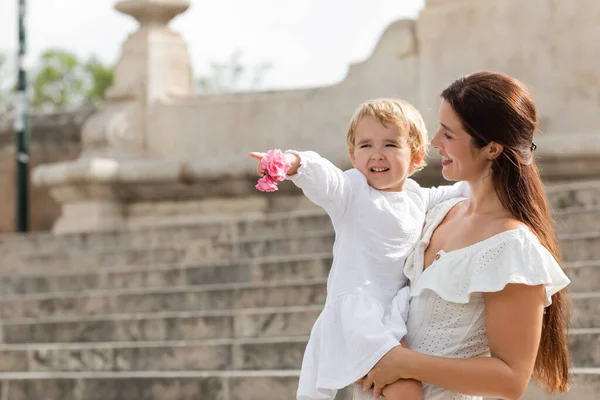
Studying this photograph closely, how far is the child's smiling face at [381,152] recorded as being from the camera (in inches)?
110

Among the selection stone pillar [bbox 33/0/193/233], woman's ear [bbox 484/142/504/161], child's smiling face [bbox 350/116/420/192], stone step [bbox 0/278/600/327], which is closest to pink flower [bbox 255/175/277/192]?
child's smiling face [bbox 350/116/420/192]

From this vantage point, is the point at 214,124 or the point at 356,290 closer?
the point at 356,290

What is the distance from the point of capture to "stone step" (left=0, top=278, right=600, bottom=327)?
250 inches

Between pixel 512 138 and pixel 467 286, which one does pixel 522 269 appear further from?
pixel 512 138

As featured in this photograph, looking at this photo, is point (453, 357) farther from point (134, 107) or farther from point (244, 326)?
point (134, 107)

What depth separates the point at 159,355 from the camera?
6.02 metres

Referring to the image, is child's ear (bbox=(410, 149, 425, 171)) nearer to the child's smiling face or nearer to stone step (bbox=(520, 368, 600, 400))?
the child's smiling face

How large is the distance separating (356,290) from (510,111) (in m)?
0.57

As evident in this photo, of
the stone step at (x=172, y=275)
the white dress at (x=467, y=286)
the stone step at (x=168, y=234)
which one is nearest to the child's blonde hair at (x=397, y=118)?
the white dress at (x=467, y=286)

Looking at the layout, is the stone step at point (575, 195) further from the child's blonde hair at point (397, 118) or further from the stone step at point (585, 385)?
the child's blonde hair at point (397, 118)

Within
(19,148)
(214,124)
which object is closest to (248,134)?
(214,124)

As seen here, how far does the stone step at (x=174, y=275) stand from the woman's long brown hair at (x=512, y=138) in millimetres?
4214

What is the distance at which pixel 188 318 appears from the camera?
634 centimetres

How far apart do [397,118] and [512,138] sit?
1.35ft
